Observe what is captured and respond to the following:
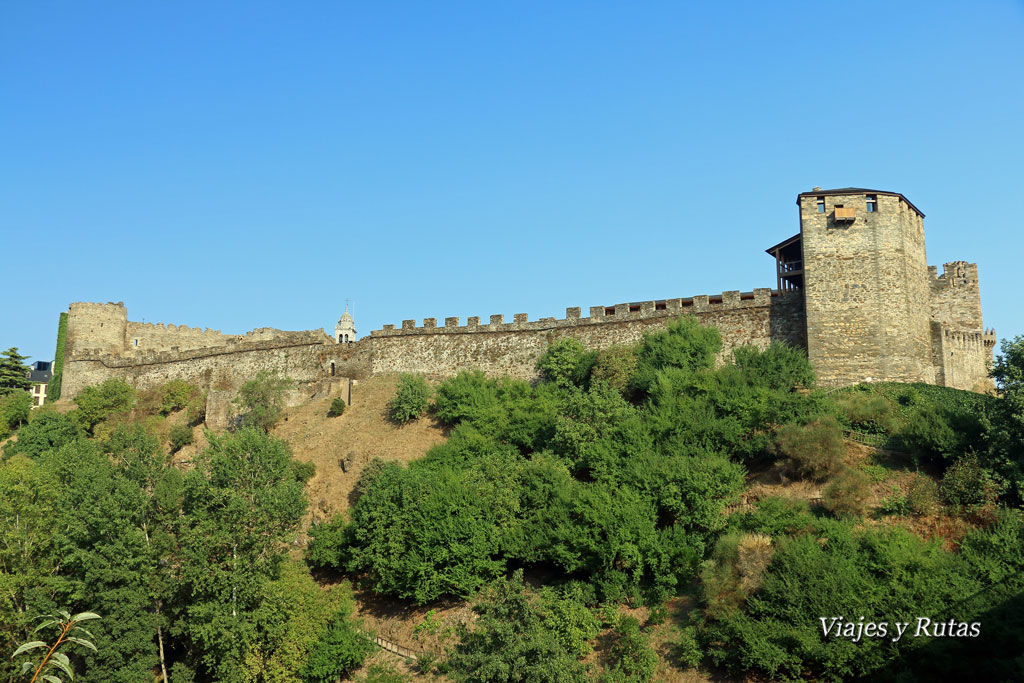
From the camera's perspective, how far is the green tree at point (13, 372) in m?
66.0

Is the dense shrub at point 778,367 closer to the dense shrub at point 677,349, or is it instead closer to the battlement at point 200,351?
the dense shrub at point 677,349

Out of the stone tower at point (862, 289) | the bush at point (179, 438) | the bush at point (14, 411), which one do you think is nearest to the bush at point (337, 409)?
the bush at point (179, 438)

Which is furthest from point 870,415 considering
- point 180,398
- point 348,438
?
point 180,398

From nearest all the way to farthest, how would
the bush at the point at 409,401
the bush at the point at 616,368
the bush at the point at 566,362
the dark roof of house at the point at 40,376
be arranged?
the bush at the point at 616,368, the bush at the point at 566,362, the bush at the point at 409,401, the dark roof of house at the point at 40,376

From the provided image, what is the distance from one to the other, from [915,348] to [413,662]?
2157cm

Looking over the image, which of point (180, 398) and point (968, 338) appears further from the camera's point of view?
point (180, 398)

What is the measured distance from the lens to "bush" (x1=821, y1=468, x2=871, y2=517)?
92.5 ft

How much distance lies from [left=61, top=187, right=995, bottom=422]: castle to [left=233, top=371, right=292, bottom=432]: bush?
3.41 ft

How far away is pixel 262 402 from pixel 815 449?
27210 millimetres

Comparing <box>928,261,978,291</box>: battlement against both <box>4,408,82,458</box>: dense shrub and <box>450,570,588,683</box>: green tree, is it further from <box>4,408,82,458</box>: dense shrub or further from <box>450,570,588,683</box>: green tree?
<box>4,408,82,458</box>: dense shrub

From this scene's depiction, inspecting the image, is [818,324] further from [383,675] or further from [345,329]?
[345,329]

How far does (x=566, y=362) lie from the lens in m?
41.6

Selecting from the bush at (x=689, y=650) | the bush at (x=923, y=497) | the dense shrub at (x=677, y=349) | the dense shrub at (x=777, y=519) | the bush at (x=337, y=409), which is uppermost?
the dense shrub at (x=677, y=349)

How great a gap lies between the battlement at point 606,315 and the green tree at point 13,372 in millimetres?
32344
